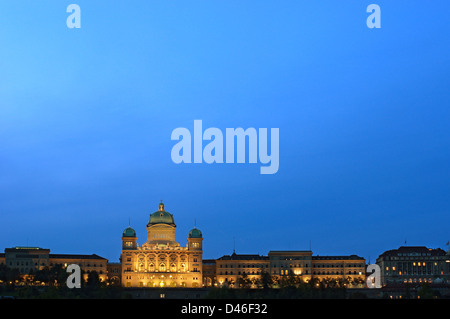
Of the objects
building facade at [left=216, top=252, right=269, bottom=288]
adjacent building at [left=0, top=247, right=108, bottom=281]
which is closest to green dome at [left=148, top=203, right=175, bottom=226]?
building facade at [left=216, top=252, right=269, bottom=288]

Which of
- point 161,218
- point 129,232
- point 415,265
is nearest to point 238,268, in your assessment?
point 161,218

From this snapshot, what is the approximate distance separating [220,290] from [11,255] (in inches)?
3617

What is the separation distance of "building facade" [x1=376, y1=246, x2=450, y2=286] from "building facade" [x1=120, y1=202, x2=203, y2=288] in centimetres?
5263

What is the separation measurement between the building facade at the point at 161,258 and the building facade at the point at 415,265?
5263cm

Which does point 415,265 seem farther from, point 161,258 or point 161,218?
point 161,218

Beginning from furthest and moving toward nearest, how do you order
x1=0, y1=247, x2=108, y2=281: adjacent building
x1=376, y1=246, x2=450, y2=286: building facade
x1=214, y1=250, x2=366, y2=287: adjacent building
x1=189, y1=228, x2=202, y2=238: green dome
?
x1=376, y1=246, x2=450, y2=286: building facade
x1=214, y1=250, x2=366, y2=287: adjacent building
x1=189, y1=228, x2=202, y2=238: green dome
x1=0, y1=247, x2=108, y2=281: adjacent building

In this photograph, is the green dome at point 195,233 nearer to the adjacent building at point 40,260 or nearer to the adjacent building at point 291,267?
the adjacent building at point 291,267

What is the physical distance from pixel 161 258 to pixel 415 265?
69.1m

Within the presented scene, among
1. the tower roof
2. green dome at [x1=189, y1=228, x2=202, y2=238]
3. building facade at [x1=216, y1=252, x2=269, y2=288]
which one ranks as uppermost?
the tower roof

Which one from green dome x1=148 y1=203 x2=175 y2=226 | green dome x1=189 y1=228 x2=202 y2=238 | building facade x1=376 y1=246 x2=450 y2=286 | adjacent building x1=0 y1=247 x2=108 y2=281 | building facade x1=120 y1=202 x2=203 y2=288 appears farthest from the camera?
building facade x1=376 y1=246 x2=450 y2=286

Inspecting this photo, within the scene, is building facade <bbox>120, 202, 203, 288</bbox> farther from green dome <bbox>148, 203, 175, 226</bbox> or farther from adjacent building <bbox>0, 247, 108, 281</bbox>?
adjacent building <bbox>0, 247, 108, 281</bbox>

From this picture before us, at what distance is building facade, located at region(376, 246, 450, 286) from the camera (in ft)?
594
